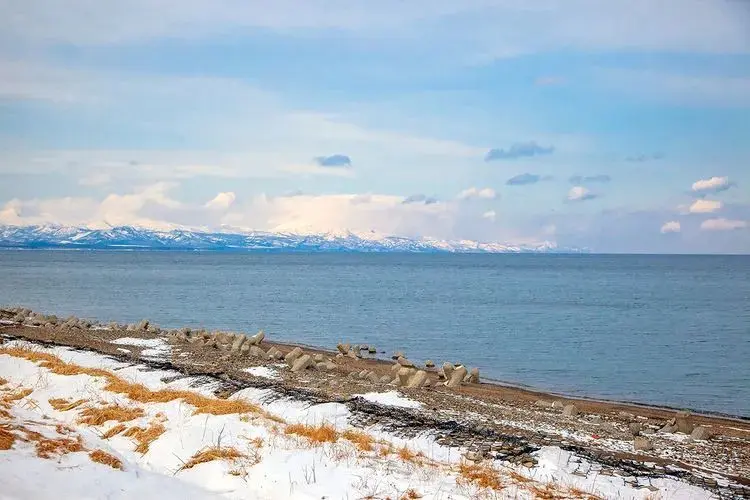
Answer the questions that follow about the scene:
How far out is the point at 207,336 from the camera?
131 ft

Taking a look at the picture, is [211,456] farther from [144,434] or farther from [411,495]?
[411,495]

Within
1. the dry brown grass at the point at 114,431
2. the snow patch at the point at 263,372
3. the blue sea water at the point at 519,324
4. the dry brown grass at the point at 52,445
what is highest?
the dry brown grass at the point at 52,445

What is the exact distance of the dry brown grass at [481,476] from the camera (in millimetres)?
10820

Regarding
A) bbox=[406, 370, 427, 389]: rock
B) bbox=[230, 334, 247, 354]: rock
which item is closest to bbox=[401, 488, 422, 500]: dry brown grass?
bbox=[406, 370, 427, 389]: rock

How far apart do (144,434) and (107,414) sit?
5.56 feet

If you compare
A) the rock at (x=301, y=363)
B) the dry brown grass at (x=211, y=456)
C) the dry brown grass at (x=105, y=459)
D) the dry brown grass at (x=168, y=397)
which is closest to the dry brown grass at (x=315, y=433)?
the dry brown grass at (x=168, y=397)

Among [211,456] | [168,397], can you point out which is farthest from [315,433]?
[168,397]

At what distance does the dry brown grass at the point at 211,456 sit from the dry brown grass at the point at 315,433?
5.92 feet

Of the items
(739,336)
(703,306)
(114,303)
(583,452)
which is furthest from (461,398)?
(703,306)

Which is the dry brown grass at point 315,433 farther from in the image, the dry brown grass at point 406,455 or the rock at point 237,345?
the rock at point 237,345

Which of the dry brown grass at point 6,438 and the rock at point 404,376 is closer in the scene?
the dry brown grass at point 6,438

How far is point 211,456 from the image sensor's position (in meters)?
11.3

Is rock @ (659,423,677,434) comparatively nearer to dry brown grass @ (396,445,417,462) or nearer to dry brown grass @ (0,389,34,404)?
dry brown grass @ (396,445,417,462)

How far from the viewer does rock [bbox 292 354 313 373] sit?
28458 millimetres
